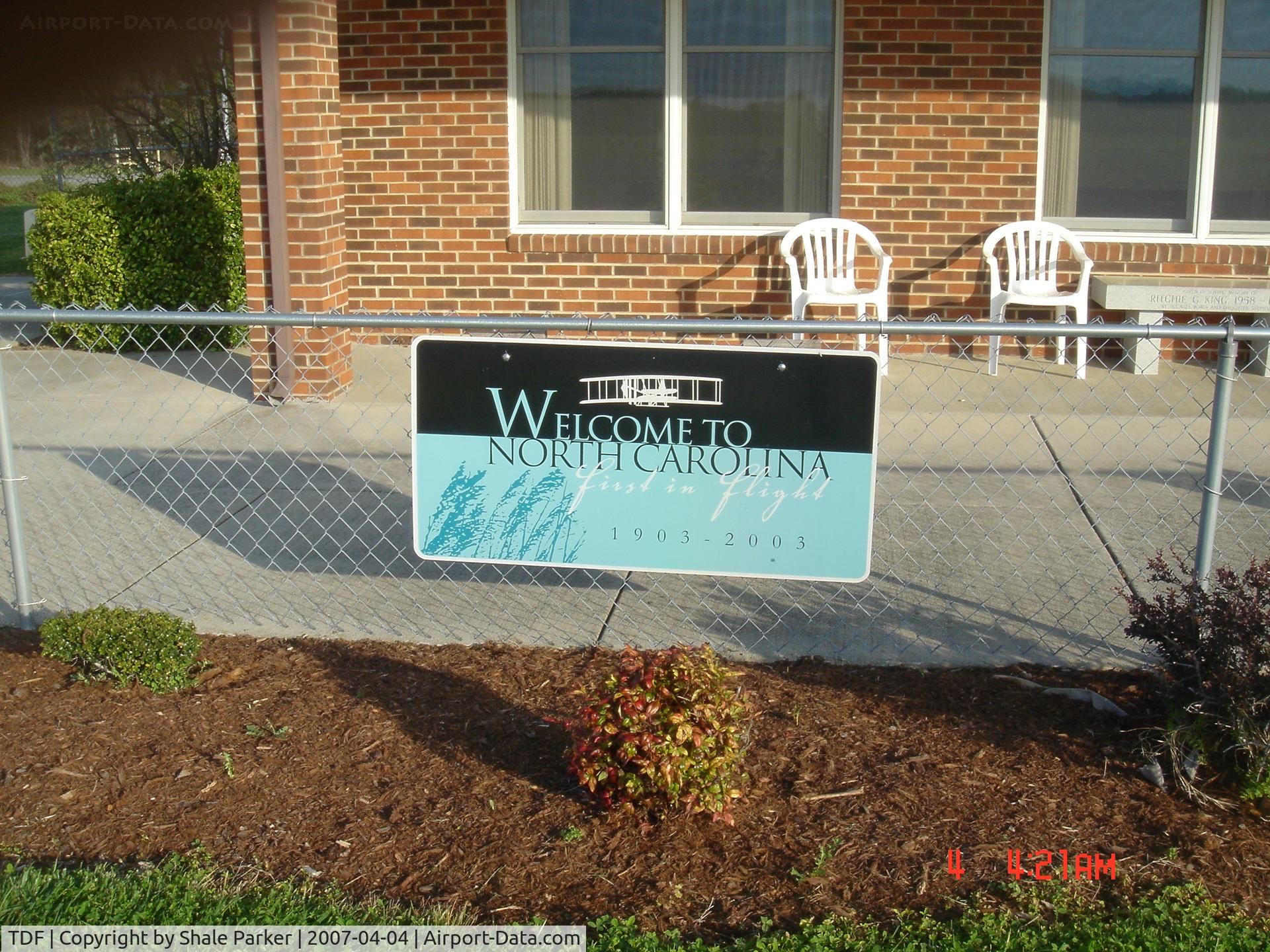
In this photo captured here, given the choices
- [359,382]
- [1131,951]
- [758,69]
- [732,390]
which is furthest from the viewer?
[758,69]

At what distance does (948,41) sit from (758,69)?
134cm

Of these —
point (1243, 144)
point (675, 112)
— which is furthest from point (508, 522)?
point (1243, 144)

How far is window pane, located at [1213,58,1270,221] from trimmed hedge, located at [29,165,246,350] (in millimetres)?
7462

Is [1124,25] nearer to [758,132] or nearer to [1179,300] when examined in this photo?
[1179,300]

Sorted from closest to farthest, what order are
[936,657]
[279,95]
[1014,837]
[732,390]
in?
[1014,837] < [732,390] < [936,657] < [279,95]

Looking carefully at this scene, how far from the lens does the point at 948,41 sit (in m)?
8.79

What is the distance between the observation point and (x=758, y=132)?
30.5ft

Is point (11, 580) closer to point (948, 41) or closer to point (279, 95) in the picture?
point (279, 95)

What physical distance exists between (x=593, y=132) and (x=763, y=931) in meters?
7.42

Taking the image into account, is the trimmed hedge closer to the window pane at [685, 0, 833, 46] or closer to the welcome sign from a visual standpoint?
the window pane at [685, 0, 833, 46]

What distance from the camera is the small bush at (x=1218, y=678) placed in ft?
11.4

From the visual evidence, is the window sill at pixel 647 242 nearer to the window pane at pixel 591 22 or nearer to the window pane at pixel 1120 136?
the window pane at pixel 591 22

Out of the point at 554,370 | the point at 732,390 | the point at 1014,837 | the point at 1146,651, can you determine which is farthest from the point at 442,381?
the point at 1146,651

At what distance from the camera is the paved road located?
16.0 feet
